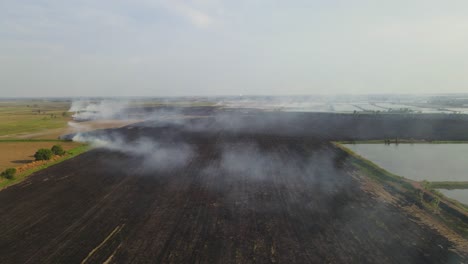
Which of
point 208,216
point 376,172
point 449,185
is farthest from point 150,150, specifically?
point 449,185

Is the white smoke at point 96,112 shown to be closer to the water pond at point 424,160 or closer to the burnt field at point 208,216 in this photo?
the burnt field at point 208,216

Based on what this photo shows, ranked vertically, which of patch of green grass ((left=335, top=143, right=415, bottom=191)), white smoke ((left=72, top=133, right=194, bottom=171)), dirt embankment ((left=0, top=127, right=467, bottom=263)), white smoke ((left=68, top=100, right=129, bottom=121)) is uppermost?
white smoke ((left=68, top=100, right=129, bottom=121))

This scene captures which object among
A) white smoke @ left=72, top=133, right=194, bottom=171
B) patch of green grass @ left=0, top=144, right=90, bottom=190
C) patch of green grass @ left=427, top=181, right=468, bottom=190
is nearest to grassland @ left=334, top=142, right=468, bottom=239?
patch of green grass @ left=427, top=181, right=468, bottom=190

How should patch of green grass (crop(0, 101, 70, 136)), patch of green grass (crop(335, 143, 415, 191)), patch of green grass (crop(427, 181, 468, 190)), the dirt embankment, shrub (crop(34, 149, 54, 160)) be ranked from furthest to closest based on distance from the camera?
patch of green grass (crop(0, 101, 70, 136)), shrub (crop(34, 149, 54, 160)), patch of green grass (crop(335, 143, 415, 191)), patch of green grass (crop(427, 181, 468, 190)), the dirt embankment

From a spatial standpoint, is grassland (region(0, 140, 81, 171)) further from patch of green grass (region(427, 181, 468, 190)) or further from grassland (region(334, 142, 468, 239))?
patch of green grass (region(427, 181, 468, 190))

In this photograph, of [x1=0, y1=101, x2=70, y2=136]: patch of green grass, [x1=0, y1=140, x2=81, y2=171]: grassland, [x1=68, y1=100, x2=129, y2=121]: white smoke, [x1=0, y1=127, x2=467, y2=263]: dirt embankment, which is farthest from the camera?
[x1=68, y1=100, x2=129, y2=121]: white smoke

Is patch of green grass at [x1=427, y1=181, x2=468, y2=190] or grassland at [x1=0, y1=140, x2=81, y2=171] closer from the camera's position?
patch of green grass at [x1=427, y1=181, x2=468, y2=190]

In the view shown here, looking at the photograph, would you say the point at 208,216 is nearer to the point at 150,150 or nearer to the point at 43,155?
the point at 150,150

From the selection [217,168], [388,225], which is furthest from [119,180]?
[388,225]

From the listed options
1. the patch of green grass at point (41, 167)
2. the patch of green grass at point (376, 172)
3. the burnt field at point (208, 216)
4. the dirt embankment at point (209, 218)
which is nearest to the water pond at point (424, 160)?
the patch of green grass at point (376, 172)

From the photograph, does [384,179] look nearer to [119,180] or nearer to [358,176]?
[358,176]
